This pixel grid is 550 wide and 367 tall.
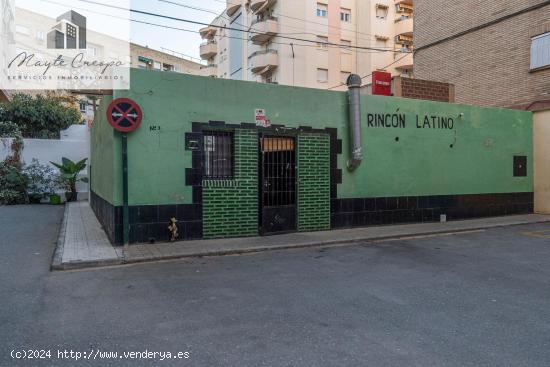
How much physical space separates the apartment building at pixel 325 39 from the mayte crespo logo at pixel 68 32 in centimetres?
1620

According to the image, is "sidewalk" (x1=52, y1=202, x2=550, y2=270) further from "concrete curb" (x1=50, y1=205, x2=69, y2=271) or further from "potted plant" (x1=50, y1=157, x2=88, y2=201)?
"potted plant" (x1=50, y1=157, x2=88, y2=201)

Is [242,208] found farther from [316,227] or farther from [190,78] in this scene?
[190,78]

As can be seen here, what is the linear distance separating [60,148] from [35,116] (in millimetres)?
7743

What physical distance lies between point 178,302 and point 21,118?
88.0 feet

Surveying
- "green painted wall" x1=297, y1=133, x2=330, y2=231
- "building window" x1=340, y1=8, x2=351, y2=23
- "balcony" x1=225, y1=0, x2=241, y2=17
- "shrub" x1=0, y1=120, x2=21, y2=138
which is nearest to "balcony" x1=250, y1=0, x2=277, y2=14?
"balcony" x1=225, y1=0, x2=241, y2=17

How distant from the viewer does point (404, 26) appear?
1398 inches

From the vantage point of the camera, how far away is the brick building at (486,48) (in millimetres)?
14923

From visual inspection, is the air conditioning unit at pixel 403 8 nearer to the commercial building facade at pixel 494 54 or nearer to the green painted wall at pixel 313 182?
the commercial building facade at pixel 494 54

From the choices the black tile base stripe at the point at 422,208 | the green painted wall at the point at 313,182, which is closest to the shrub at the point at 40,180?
the green painted wall at the point at 313,182

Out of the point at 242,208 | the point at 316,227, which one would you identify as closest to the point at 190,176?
the point at 242,208

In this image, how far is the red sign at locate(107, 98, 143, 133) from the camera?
8172 millimetres

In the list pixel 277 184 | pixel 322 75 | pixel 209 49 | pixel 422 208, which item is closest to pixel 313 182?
pixel 277 184

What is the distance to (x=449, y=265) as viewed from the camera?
7172 millimetres

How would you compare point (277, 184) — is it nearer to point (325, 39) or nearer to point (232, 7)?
point (325, 39)
